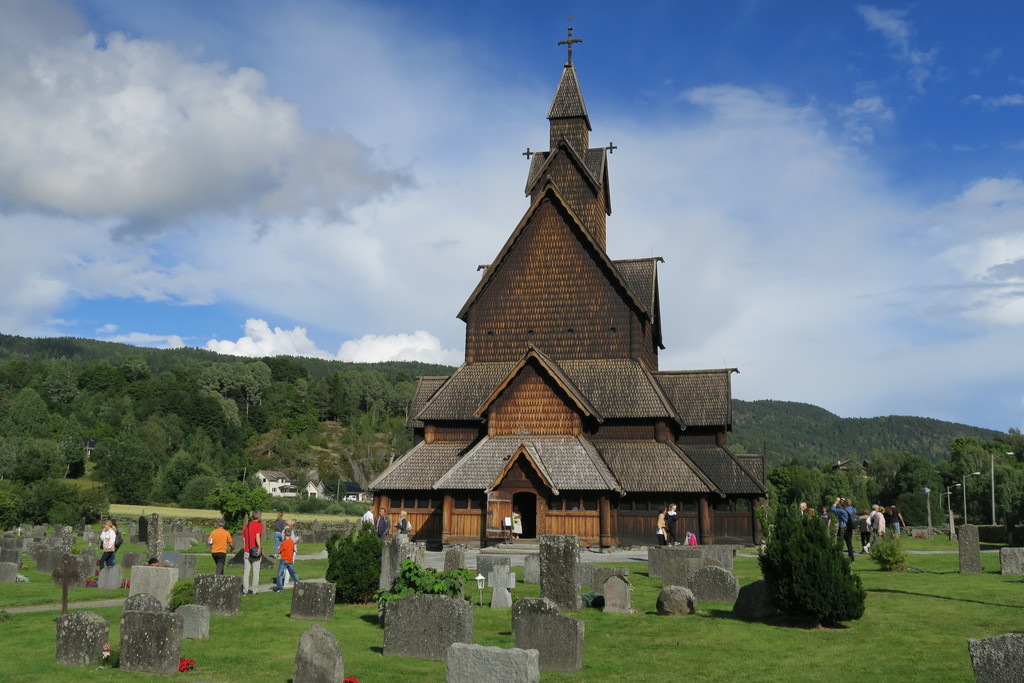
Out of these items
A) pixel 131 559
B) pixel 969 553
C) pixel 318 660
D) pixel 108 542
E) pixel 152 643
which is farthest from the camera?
pixel 131 559

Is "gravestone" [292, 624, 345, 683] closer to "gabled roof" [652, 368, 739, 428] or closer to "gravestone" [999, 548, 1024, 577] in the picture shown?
"gravestone" [999, 548, 1024, 577]

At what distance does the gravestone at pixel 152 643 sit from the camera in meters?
12.3

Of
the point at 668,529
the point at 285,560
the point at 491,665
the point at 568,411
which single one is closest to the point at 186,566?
the point at 285,560

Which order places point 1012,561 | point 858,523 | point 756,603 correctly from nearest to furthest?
point 756,603, point 1012,561, point 858,523

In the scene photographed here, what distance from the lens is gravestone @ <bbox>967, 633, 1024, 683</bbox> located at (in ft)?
26.2

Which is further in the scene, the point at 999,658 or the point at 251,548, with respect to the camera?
the point at 251,548

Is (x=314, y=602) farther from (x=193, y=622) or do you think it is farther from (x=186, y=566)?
(x=186, y=566)

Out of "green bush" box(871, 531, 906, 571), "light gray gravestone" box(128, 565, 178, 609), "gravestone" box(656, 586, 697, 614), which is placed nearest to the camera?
"gravestone" box(656, 586, 697, 614)

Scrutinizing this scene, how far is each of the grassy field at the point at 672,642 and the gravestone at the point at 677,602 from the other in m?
0.29

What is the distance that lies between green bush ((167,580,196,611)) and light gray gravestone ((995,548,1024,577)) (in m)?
20.4

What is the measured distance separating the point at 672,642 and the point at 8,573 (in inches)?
777

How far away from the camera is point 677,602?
1678cm

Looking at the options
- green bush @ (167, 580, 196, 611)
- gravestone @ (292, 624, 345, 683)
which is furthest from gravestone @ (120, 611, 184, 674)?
green bush @ (167, 580, 196, 611)

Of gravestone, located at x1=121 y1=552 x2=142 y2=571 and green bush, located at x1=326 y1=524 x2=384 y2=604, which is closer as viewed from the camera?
green bush, located at x1=326 y1=524 x2=384 y2=604
